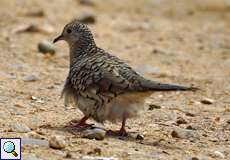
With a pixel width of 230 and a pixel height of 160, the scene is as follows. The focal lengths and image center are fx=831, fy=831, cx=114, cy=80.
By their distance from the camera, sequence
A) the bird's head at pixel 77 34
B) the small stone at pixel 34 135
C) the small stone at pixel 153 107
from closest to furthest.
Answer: the small stone at pixel 34 135 < the bird's head at pixel 77 34 < the small stone at pixel 153 107

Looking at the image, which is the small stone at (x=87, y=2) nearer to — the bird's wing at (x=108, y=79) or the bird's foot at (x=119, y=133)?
the bird's wing at (x=108, y=79)

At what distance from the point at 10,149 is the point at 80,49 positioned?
7.21ft

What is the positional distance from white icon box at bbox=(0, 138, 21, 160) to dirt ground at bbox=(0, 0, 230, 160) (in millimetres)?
70

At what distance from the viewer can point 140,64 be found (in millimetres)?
12172

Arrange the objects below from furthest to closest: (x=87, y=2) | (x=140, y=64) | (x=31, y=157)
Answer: (x=87, y=2) < (x=140, y=64) < (x=31, y=157)

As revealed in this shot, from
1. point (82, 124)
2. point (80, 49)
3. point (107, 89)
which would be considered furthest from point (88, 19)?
point (107, 89)

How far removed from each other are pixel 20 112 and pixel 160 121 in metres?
1.44

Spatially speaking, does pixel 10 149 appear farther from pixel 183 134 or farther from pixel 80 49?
pixel 80 49

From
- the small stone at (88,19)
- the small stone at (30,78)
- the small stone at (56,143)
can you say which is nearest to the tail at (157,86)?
the small stone at (56,143)

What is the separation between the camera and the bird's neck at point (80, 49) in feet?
27.0

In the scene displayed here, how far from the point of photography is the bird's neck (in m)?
8.23

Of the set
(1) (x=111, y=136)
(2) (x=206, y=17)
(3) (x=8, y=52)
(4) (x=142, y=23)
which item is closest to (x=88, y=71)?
(1) (x=111, y=136)

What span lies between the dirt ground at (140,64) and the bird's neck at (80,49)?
23.5 inches

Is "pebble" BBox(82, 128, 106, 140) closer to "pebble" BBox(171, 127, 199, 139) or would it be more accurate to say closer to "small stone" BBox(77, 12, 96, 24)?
"pebble" BBox(171, 127, 199, 139)
